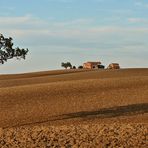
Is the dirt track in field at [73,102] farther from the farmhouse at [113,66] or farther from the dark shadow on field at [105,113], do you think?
the farmhouse at [113,66]

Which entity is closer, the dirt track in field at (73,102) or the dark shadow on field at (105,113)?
the dark shadow on field at (105,113)

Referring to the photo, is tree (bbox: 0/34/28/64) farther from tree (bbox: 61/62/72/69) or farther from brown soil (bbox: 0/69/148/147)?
tree (bbox: 61/62/72/69)

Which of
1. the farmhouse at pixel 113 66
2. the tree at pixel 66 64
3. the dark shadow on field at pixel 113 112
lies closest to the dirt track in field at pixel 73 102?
the dark shadow on field at pixel 113 112

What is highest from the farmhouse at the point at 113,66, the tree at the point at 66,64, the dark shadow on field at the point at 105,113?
the tree at the point at 66,64

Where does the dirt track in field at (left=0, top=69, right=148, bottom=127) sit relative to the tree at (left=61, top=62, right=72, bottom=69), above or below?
below

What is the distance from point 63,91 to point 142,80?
1366cm

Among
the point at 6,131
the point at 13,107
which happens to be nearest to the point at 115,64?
the point at 13,107

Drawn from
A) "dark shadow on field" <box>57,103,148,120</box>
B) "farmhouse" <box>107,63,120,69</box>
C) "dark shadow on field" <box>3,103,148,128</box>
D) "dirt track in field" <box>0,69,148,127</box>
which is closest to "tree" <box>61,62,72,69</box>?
"farmhouse" <box>107,63,120,69</box>

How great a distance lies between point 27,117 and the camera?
4156cm

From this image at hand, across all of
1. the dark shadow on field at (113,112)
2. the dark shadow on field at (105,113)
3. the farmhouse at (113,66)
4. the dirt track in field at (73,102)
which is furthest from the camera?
the farmhouse at (113,66)

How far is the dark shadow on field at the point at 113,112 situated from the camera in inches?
1625

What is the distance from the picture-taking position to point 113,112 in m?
42.8

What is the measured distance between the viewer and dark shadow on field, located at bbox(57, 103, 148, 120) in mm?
41281

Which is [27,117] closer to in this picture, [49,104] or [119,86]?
[49,104]
